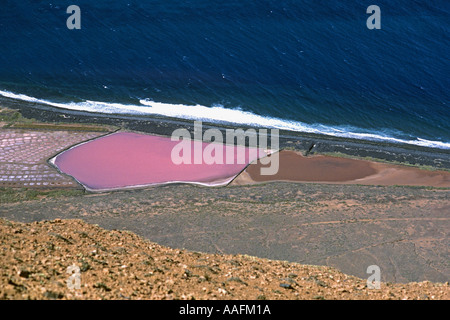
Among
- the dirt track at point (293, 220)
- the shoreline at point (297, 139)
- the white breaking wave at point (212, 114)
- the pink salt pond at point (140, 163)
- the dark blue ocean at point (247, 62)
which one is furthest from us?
the dark blue ocean at point (247, 62)

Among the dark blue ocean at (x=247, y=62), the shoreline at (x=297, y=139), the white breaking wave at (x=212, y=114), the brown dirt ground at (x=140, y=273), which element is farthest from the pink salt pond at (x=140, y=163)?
the brown dirt ground at (x=140, y=273)

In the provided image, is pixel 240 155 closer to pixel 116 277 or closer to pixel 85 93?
pixel 85 93

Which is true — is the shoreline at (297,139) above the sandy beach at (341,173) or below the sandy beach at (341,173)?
above

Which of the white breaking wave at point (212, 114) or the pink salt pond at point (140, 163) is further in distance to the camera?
the white breaking wave at point (212, 114)

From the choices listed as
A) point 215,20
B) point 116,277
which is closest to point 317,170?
point 116,277

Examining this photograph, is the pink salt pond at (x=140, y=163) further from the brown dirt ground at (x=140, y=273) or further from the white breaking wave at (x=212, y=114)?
the brown dirt ground at (x=140, y=273)

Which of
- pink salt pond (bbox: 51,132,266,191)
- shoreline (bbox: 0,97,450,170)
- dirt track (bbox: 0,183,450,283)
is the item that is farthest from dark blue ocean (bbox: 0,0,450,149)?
dirt track (bbox: 0,183,450,283)

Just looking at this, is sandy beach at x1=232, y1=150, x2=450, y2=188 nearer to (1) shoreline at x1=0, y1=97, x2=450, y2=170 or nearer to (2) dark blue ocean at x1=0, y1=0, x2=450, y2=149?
(1) shoreline at x1=0, y1=97, x2=450, y2=170
